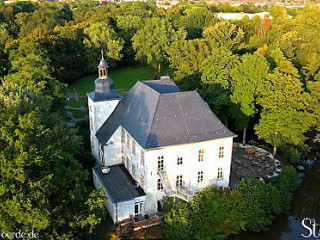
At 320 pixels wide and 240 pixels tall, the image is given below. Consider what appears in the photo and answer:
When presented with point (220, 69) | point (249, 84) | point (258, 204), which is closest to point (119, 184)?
point (258, 204)

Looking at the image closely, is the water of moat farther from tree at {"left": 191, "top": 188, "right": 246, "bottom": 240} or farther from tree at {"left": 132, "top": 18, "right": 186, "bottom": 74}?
tree at {"left": 132, "top": 18, "right": 186, "bottom": 74}

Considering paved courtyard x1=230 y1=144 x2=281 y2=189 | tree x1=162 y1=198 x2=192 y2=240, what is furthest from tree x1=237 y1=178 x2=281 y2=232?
tree x1=162 y1=198 x2=192 y2=240

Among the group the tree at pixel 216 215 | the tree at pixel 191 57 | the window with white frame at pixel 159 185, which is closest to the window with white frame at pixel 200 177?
the tree at pixel 216 215

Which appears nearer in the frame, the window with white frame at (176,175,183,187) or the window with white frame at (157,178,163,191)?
the window with white frame at (157,178,163,191)

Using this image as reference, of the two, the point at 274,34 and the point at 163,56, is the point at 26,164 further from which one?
the point at 274,34

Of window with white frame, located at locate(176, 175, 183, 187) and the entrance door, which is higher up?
window with white frame, located at locate(176, 175, 183, 187)

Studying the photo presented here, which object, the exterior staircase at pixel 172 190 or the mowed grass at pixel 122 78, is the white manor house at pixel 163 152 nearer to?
the exterior staircase at pixel 172 190

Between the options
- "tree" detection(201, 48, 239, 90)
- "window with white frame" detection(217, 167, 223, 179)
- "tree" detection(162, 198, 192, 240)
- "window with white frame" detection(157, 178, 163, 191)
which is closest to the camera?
"tree" detection(162, 198, 192, 240)
